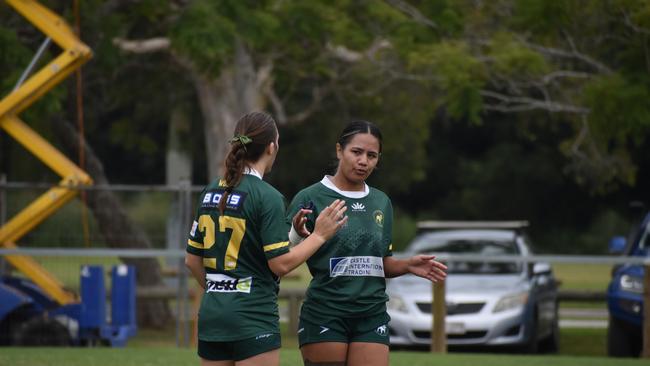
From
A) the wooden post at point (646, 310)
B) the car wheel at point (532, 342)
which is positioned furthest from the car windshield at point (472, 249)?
the wooden post at point (646, 310)

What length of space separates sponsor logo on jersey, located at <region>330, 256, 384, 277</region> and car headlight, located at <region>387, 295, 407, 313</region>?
8.49 meters

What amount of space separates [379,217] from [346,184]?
0.25m

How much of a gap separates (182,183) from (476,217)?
40.0 m

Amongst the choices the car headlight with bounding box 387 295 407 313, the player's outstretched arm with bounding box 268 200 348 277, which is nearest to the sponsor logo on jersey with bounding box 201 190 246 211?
the player's outstretched arm with bounding box 268 200 348 277

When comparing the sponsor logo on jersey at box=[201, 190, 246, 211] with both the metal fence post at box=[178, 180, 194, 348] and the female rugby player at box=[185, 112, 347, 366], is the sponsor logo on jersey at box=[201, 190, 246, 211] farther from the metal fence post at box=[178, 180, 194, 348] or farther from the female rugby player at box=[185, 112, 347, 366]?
the metal fence post at box=[178, 180, 194, 348]

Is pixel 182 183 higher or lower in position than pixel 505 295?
higher

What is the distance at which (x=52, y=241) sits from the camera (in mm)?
16719

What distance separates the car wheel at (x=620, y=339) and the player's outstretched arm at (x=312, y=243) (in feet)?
31.4

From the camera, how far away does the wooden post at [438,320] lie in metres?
13.4

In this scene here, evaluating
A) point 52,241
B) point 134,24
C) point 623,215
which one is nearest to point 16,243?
point 52,241

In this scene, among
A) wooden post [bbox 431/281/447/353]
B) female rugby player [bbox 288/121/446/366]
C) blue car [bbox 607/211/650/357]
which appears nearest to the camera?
female rugby player [bbox 288/121/446/366]

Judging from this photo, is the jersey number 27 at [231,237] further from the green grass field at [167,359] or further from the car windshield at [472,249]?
the car windshield at [472,249]

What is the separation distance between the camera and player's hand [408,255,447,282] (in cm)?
648

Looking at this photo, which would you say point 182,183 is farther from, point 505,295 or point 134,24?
point 134,24
